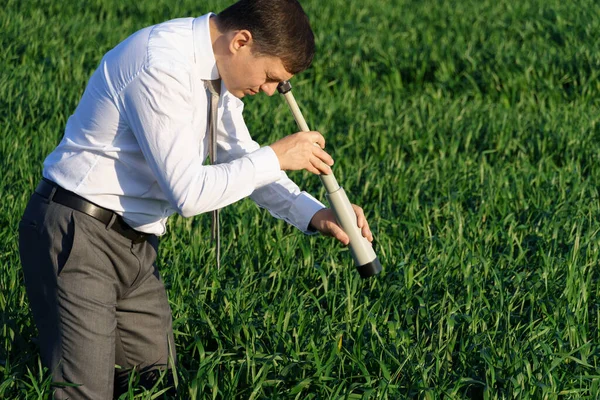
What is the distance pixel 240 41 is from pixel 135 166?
433mm

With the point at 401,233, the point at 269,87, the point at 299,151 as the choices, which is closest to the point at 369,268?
the point at 299,151

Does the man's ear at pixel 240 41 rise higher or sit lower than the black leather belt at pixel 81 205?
higher

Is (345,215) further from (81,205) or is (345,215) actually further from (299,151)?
(81,205)

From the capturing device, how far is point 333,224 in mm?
2803

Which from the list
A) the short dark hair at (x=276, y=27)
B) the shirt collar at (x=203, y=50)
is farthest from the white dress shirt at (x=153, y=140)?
the short dark hair at (x=276, y=27)

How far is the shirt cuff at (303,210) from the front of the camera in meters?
2.85

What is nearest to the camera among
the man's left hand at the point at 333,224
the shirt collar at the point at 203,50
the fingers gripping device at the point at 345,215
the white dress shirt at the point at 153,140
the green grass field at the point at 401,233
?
the white dress shirt at the point at 153,140

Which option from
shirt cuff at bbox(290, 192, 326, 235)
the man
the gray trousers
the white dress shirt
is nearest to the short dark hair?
the man

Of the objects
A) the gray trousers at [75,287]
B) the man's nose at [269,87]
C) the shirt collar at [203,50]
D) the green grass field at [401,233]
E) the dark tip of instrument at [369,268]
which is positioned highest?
the shirt collar at [203,50]

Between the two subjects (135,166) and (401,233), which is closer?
(135,166)

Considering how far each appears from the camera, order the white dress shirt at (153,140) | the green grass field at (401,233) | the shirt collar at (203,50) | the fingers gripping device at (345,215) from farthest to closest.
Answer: the green grass field at (401,233)
the fingers gripping device at (345,215)
the shirt collar at (203,50)
the white dress shirt at (153,140)

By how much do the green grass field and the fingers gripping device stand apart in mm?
287

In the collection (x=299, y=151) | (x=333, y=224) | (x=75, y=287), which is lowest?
(x=333, y=224)

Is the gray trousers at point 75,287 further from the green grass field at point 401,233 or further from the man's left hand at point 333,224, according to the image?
the man's left hand at point 333,224
